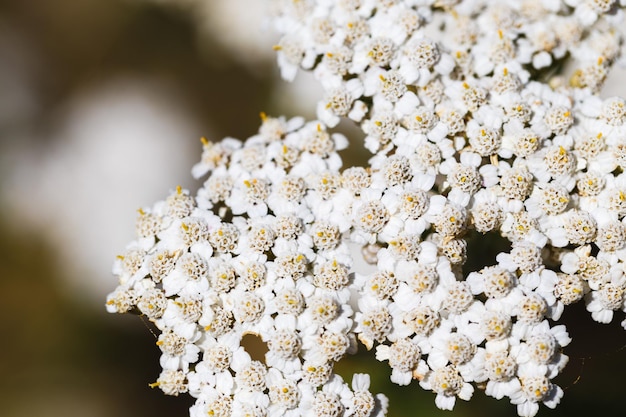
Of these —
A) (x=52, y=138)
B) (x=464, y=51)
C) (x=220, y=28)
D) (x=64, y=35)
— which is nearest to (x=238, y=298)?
(x=464, y=51)

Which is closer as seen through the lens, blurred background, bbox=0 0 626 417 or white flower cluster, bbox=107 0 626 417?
white flower cluster, bbox=107 0 626 417

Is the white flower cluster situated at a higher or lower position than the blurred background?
lower

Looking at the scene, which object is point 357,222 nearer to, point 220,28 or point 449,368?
point 449,368

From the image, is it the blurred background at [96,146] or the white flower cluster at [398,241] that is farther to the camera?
the blurred background at [96,146]

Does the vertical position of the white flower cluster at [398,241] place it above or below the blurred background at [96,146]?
below

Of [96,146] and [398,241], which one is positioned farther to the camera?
[96,146]
